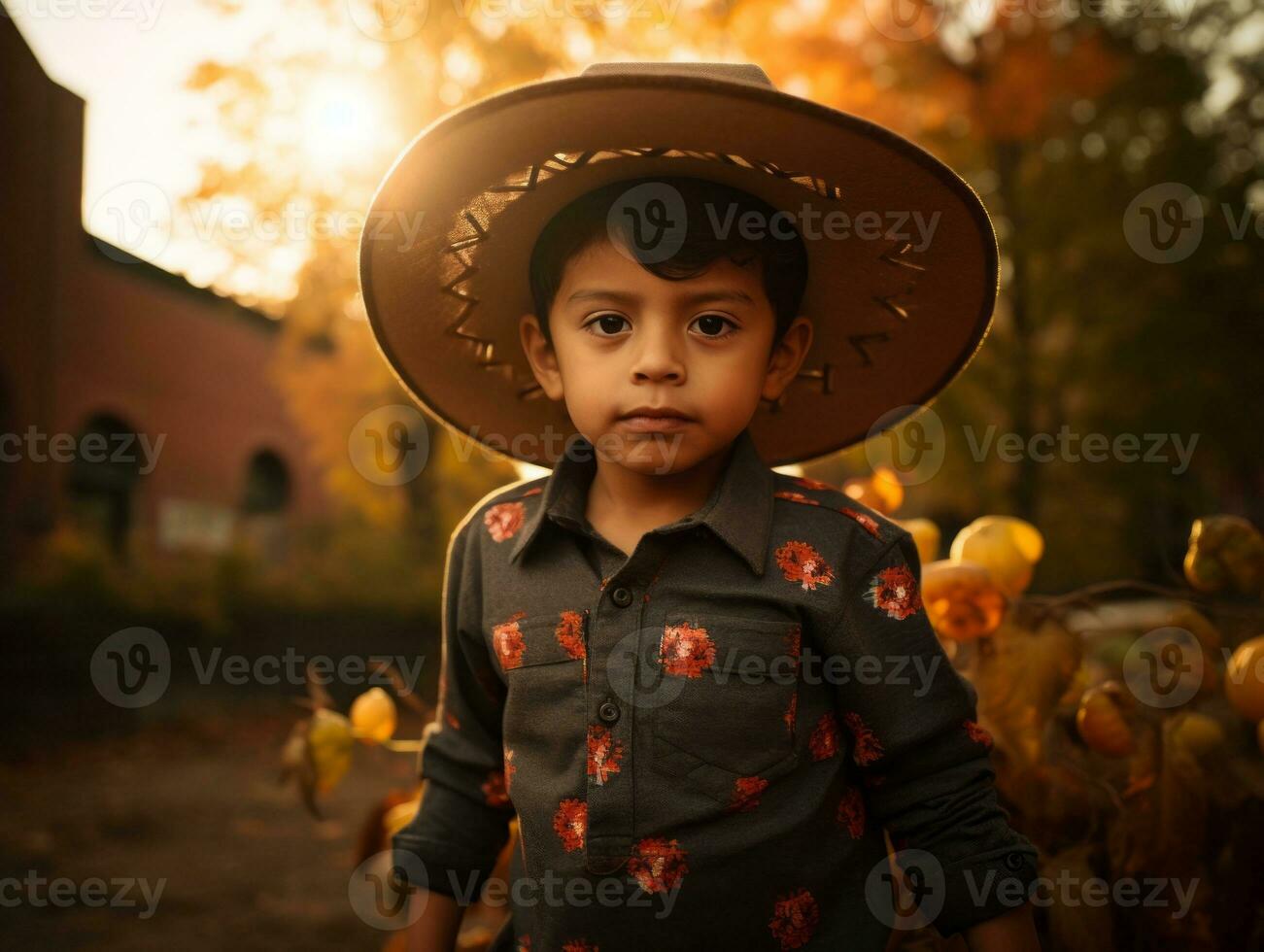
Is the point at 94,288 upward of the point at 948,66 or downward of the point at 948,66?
downward

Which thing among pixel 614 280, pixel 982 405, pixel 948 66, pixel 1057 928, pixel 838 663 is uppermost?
pixel 948 66

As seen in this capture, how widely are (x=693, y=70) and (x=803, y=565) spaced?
0.67 m

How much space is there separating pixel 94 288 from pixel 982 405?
10.1 m

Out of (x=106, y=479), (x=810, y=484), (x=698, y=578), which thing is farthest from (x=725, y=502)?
(x=106, y=479)

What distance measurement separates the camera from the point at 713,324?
4.46ft

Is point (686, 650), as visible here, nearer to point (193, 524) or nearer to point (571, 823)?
point (571, 823)

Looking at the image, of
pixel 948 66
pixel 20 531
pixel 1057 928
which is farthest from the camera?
pixel 948 66

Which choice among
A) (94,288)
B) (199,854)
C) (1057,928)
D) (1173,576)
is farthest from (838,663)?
(94,288)

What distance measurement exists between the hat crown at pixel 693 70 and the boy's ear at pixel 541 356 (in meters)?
0.39

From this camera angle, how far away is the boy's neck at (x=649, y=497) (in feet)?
4.79

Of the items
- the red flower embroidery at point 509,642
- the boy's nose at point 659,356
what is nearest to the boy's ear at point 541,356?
the boy's nose at point 659,356

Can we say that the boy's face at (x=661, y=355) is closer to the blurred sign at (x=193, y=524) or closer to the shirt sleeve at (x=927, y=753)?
the shirt sleeve at (x=927, y=753)

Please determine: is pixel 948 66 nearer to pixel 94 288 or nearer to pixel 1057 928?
pixel 94 288

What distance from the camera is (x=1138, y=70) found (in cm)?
1128
